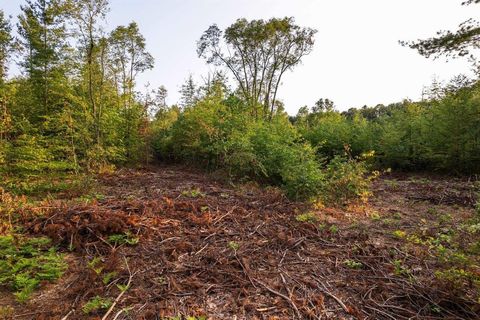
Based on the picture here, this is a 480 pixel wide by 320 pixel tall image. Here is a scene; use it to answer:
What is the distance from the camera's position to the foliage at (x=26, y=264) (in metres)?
2.30

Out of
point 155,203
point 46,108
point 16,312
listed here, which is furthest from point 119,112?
point 16,312

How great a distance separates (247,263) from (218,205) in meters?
2.01

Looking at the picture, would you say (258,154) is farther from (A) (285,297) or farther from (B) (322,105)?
(B) (322,105)

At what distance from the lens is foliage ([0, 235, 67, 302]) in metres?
2.30

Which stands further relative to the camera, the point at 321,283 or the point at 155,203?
the point at 155,203

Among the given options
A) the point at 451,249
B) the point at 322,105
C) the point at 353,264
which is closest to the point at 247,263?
the point at 353,264

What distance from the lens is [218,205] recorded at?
461 centimetres

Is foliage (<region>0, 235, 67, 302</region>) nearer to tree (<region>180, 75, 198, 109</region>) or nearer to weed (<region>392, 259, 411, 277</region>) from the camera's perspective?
weed (<region>392, 259, 411, 277</region>)

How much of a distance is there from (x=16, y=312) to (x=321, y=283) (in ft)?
7.65

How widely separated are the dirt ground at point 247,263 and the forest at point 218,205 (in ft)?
0.06

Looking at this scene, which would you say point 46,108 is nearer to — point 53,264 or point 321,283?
point 53,264

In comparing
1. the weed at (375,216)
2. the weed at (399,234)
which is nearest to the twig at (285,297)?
the weed at (399,234)

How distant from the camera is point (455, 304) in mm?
2020

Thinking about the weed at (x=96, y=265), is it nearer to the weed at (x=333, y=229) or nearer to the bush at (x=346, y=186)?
the weed at (x=333, y=229)
